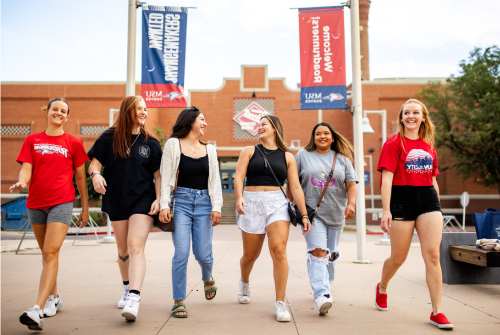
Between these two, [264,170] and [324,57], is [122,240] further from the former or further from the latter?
[324,57]

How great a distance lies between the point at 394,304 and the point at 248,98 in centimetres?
2994

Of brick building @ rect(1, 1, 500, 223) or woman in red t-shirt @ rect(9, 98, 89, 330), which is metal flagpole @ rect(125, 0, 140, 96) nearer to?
woman in red t-shirt @ rect(9, 98, 89, 330)

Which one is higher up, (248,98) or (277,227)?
(248,98)

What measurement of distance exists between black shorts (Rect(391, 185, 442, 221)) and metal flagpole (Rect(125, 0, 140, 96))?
6150 mm

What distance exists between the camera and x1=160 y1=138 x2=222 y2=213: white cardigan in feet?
12.8

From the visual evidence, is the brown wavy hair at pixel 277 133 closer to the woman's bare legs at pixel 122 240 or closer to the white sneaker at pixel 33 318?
the woman's bare legs at pixel 122 240

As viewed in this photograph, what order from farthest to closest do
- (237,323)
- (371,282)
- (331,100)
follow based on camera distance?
(331,100) < (371,282) < (237,323)

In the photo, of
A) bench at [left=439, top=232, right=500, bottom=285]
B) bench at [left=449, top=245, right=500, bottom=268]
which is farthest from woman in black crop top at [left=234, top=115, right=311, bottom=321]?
bench at [left=439, top=232, right=500, bottom=285]

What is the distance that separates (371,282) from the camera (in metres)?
5.89

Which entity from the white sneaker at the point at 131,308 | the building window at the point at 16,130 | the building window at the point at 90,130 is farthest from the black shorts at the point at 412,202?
the building window at the point at 16,130

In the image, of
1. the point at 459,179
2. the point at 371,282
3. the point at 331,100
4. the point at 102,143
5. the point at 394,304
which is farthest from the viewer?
the point at 459,179

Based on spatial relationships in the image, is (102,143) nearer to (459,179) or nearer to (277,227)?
(277,227)

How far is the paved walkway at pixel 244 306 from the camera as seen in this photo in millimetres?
3549

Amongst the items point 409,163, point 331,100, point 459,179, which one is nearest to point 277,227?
point 409,163
